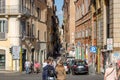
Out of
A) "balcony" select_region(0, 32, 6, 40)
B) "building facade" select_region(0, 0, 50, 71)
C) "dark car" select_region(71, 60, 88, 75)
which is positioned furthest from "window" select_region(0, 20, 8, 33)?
"dark car" select_region(71, 60, 88, 75)

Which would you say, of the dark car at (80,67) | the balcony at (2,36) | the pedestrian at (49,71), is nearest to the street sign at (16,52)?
the balcony at (2,36)

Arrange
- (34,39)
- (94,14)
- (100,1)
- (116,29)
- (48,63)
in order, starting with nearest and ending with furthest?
(48,63) < (116,29) < (100,1) < (94,14) < (34,39)

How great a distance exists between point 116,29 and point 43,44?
127 ft

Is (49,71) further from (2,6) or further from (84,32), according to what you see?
(84,32)

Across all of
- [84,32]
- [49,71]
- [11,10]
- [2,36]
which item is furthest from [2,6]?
[49,71]

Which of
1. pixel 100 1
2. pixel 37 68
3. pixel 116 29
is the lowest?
pixel 37 68

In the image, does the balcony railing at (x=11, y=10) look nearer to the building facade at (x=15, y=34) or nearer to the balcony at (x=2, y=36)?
the building facade at (x=15, y=34)

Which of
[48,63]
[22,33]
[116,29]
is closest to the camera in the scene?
[48,63]

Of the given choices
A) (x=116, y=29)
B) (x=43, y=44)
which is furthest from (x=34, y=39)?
(x=116, y=29)

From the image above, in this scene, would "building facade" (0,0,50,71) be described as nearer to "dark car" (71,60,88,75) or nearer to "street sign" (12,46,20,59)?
"street sign" (12,46,20,59)

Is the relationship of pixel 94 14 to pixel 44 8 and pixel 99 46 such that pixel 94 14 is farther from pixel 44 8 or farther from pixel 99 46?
pixel 44 8

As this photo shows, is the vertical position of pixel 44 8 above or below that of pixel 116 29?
above

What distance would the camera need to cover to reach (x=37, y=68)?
59.4 metres

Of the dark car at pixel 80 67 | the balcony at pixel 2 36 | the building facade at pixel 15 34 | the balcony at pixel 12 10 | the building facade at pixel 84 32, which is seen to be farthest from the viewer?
the building facade at pixel 84 32
